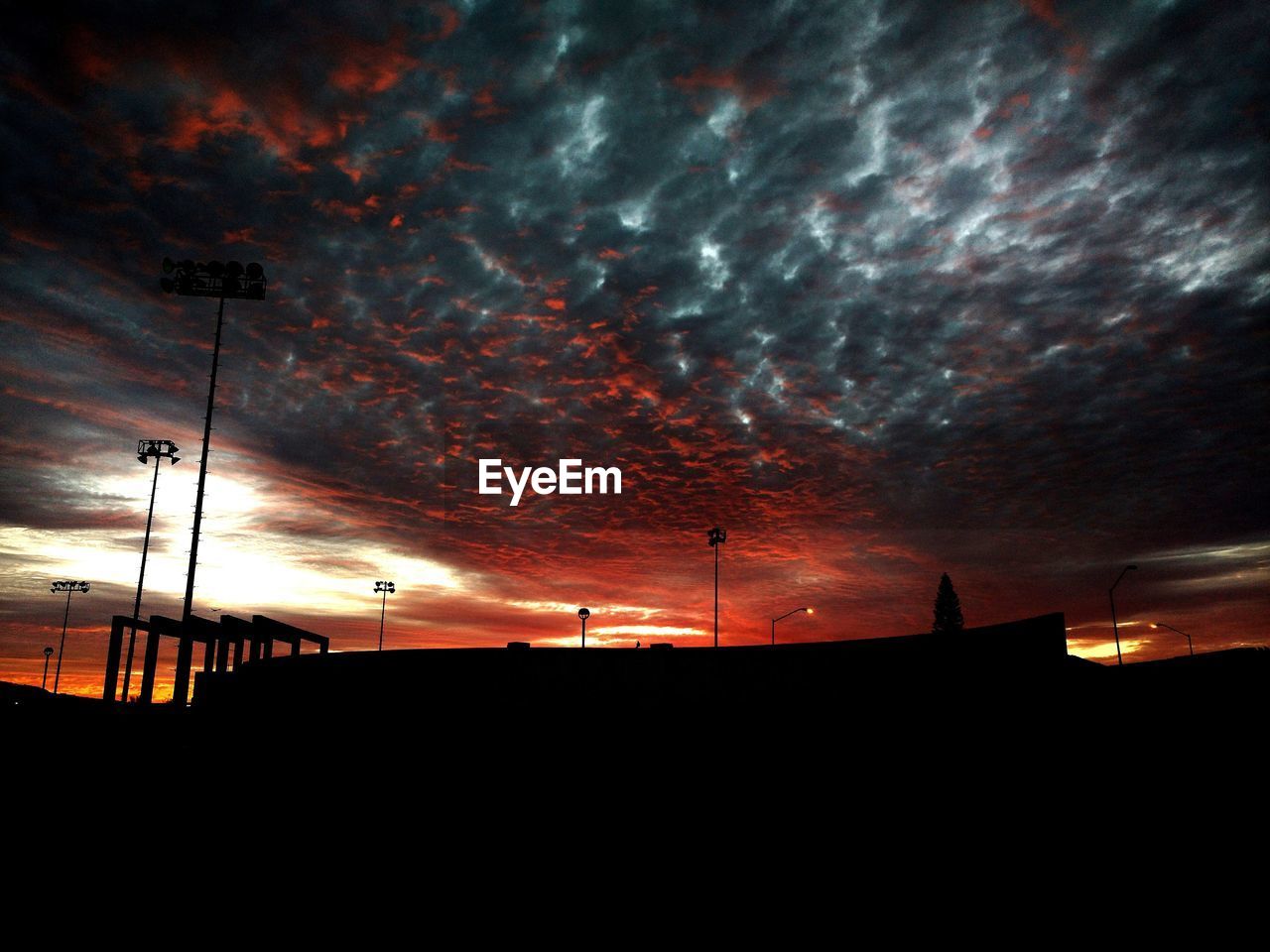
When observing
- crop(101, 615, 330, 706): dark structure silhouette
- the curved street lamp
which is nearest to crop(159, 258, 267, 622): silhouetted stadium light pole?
crop(101, 615, 330, 706): dark structure silhouette

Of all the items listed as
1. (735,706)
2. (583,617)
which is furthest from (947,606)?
(735,706)

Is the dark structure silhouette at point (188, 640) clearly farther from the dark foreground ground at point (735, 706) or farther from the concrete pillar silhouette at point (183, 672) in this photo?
the dark foreground ground at point (735, 706)

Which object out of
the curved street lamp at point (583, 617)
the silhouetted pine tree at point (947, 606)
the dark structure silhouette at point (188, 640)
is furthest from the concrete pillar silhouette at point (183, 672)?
the silhouetted pine tree at point (947, 606)

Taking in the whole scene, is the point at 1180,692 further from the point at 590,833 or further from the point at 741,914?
the point at 590,833

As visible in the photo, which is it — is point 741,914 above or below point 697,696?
below

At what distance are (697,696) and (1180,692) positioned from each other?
33.9ft

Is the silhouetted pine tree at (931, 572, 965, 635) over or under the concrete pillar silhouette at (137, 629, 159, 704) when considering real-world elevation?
over

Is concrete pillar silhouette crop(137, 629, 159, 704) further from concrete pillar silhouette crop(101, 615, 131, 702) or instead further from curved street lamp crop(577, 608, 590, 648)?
curved street lamp crop(577, 608, 590, 648)

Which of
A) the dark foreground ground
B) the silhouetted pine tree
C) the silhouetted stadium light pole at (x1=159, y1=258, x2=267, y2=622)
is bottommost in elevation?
the dark foreground ground

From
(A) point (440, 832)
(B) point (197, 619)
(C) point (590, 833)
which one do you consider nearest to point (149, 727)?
(B) point (197, 619)

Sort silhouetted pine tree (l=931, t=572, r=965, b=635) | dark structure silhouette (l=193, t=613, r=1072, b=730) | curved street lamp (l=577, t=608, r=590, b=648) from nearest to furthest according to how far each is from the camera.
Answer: dark structure silhouette (l=193, t=613, r=1072, b=730) → curved street lamp (l=577, t=608, r=590, b=648) → silhouetted pine tree (l=931, t=572, r=965, b=635)

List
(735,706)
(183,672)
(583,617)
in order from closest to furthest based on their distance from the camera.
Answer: (735,706) → (183,672) → (583,617)

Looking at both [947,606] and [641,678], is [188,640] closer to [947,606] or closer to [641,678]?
[641,678]

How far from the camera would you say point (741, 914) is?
48.7 feet
